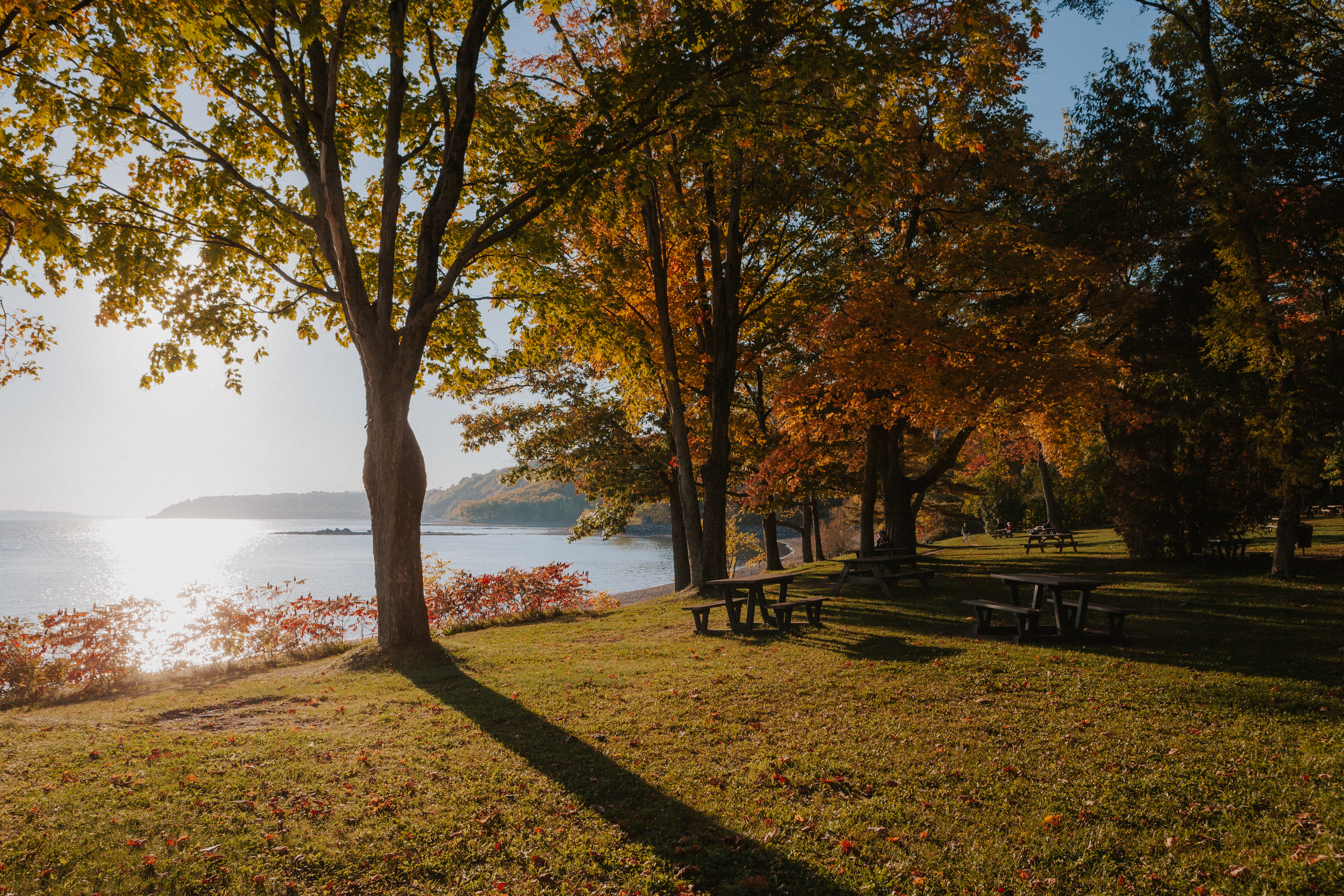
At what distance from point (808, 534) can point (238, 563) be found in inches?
1822

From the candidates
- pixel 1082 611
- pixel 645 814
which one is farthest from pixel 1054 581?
pixel 645 814

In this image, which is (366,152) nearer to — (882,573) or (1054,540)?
(882,573)

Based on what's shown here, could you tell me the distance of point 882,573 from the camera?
482 inches

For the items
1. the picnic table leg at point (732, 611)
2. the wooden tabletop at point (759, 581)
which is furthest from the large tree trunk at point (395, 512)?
the picnic table leg at point (732, 611)

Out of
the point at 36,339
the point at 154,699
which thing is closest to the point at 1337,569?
the point at 154,699

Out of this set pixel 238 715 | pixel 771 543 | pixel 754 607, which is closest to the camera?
pixel 238 715

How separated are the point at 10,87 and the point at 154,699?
26.5 feet

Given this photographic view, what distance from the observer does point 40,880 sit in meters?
3.33

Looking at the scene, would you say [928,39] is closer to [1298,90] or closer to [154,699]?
[1298,90]

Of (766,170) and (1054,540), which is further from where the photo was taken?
(1054,540)

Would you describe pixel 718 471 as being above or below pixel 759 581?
above

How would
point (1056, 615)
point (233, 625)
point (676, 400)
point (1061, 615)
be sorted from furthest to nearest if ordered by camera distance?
point (676, 400) < point (233, 625) < point (1056, 615) < point (1061, 615)

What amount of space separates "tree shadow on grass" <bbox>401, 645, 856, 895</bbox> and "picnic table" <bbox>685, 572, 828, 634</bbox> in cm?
407

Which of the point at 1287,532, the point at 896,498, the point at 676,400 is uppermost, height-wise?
the point at 676,400
